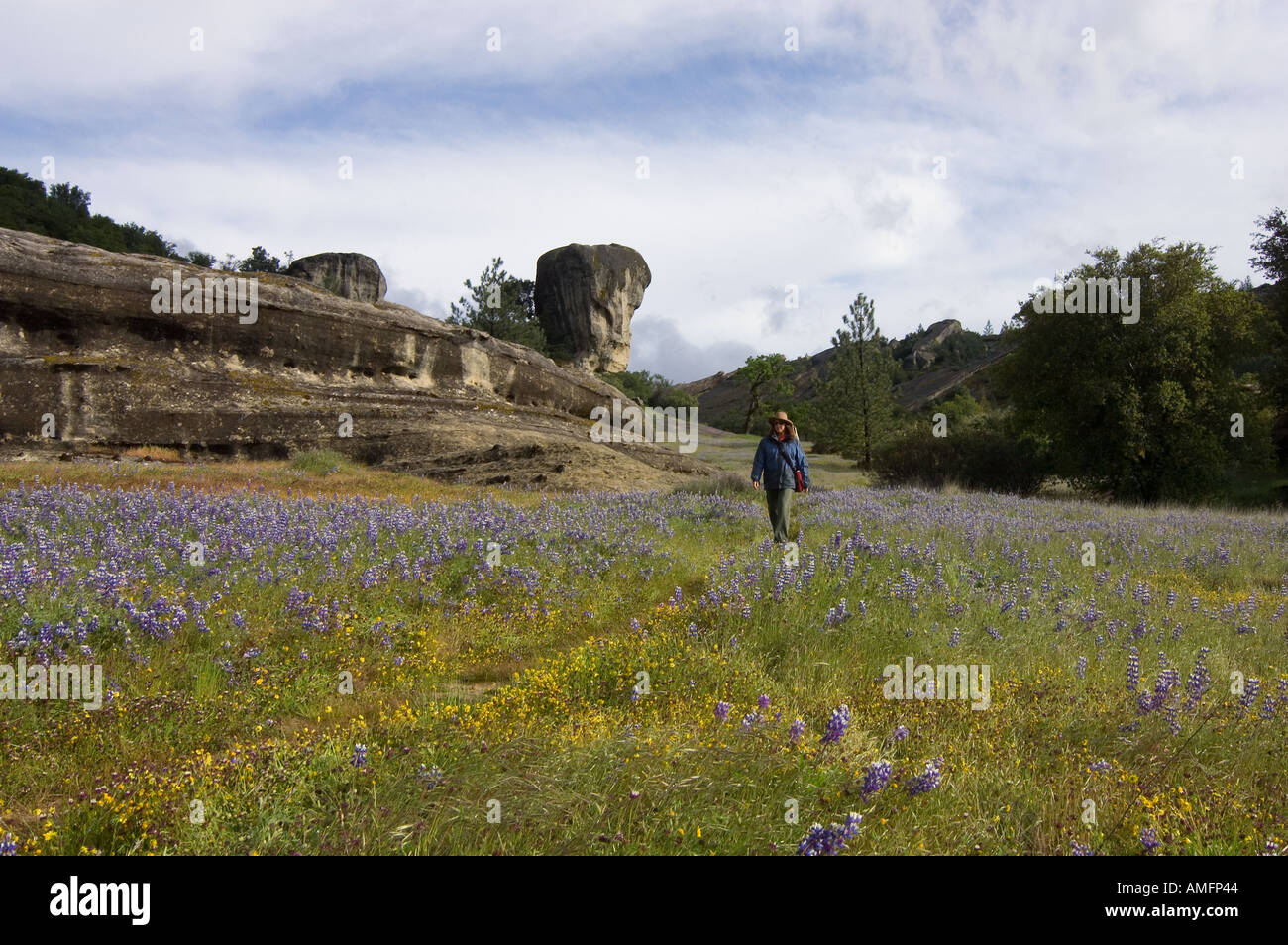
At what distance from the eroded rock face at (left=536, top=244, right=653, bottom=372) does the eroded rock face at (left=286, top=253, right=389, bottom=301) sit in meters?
19.9

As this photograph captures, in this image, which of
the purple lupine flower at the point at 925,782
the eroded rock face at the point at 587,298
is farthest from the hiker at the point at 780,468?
the eroded rock face at the point at 587,298

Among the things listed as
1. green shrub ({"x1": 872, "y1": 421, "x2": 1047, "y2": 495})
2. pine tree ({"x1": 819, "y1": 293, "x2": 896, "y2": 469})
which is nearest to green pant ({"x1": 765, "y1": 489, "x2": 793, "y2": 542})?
green shrub ({"x1": 872, "y1": 421, "x2": 1047, "y2": 495})

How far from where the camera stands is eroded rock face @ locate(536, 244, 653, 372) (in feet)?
275

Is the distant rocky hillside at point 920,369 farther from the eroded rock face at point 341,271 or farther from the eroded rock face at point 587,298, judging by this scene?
the eroded rock face at point 341,271

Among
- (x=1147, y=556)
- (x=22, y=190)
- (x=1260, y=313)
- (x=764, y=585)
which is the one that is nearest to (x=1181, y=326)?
(x=1260, y=313)

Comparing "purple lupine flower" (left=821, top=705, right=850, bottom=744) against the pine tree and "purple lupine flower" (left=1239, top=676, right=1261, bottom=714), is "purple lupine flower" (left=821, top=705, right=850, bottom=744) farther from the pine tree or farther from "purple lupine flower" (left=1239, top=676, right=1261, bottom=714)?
the pine tree

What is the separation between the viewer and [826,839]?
9.09 feet

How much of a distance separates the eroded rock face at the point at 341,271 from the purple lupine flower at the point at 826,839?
81.2 m

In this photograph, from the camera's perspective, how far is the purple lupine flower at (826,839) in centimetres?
276

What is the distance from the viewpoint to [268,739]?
4188mm

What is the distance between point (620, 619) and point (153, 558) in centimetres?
478

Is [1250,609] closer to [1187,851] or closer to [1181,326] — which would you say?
[1187,851]
